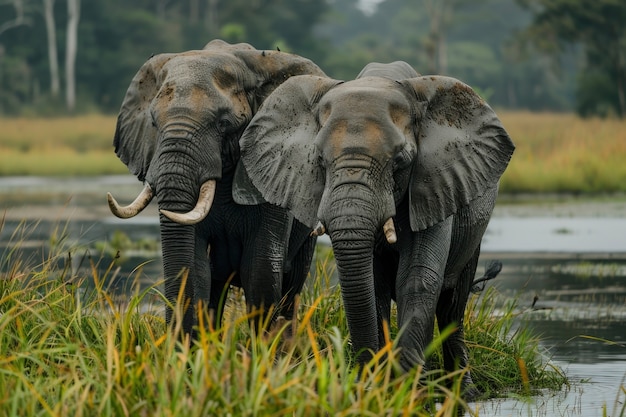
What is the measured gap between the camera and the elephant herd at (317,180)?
294 inches

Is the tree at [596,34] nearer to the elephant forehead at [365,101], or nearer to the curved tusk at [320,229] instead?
the elephant forehead at [365,101]

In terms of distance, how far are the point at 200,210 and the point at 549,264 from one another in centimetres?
935

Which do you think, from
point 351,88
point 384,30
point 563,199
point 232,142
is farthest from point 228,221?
point 384,30

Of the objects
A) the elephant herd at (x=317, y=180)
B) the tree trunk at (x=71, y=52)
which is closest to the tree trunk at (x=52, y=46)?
Answer: the tree trunk at (x=71, y=52)

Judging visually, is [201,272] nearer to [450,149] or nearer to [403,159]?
[450,149]

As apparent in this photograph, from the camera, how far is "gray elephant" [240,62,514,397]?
738cm

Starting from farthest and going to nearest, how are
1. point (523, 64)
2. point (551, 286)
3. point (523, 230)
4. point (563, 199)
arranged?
point (523, 64) → point (563, 199) → point (523, 230) → point (551, 286)

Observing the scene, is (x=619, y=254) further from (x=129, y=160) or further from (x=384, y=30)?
A: (x=384, y=30)

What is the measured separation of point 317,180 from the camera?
7.81 m

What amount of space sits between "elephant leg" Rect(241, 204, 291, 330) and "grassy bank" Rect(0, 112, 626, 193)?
61.7ft

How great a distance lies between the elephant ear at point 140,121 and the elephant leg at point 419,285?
2273 mm

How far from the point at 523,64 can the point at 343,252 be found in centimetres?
7972

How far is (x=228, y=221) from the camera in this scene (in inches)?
381

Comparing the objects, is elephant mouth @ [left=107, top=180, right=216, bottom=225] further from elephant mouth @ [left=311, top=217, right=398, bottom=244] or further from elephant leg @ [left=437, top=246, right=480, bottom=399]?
elephant leg @ [left=437, top=246, right=480, bottom=399]
